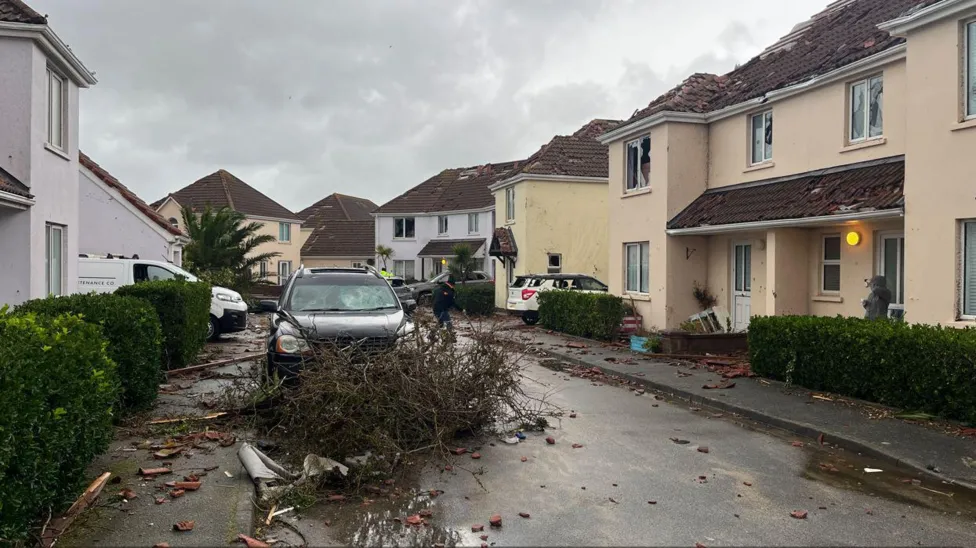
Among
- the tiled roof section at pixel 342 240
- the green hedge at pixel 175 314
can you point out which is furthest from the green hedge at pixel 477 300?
the tiled roof section at pixel 342 240

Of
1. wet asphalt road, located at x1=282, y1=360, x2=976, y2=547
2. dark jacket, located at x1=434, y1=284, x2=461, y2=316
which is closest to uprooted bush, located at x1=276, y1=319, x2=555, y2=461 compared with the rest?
wet asphalt road, located at x1=282, y1=360, x2=976, y2=547

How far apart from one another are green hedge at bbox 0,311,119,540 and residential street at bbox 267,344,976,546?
1.56 metres

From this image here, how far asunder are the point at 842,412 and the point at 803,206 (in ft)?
19.3

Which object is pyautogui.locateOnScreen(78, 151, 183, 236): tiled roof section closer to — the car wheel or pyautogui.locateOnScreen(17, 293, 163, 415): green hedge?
the car wheel

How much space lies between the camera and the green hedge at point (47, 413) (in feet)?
14.2

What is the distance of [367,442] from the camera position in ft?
24.4

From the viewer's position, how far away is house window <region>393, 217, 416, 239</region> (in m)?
51.6

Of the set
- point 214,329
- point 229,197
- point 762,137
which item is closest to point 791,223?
point 762,137

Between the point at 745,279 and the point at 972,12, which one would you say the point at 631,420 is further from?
the point at 745,279

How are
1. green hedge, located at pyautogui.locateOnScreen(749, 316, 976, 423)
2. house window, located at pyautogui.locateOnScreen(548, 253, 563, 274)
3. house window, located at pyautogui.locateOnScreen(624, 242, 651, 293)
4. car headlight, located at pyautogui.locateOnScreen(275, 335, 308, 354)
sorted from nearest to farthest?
green hedge, located at pyautogui.locateOnScreen(749, 316, 976, 423)
car headlight, located at pyautogui.locateOnScreen(275, 335, 308, 354)
house window, located at pyautogui.locateOnScreen(624, 242, 651, 293)
house window, located at pyautogui.locateOnScreen(548, 253, 563, 274)

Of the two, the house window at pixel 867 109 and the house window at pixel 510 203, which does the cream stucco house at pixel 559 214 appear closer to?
the house window at pixel 510 203

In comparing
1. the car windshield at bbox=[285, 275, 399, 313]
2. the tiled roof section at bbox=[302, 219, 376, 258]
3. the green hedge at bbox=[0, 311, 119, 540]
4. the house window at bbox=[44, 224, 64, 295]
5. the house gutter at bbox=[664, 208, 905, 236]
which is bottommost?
the green hedge at bbox=[0, 311, 119, 540]

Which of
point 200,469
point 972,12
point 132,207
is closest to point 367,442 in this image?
point 200,469

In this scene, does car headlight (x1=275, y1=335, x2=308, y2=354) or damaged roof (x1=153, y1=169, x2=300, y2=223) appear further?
damaged roof (x1=153, y1=169, x2=300, y2=223)
